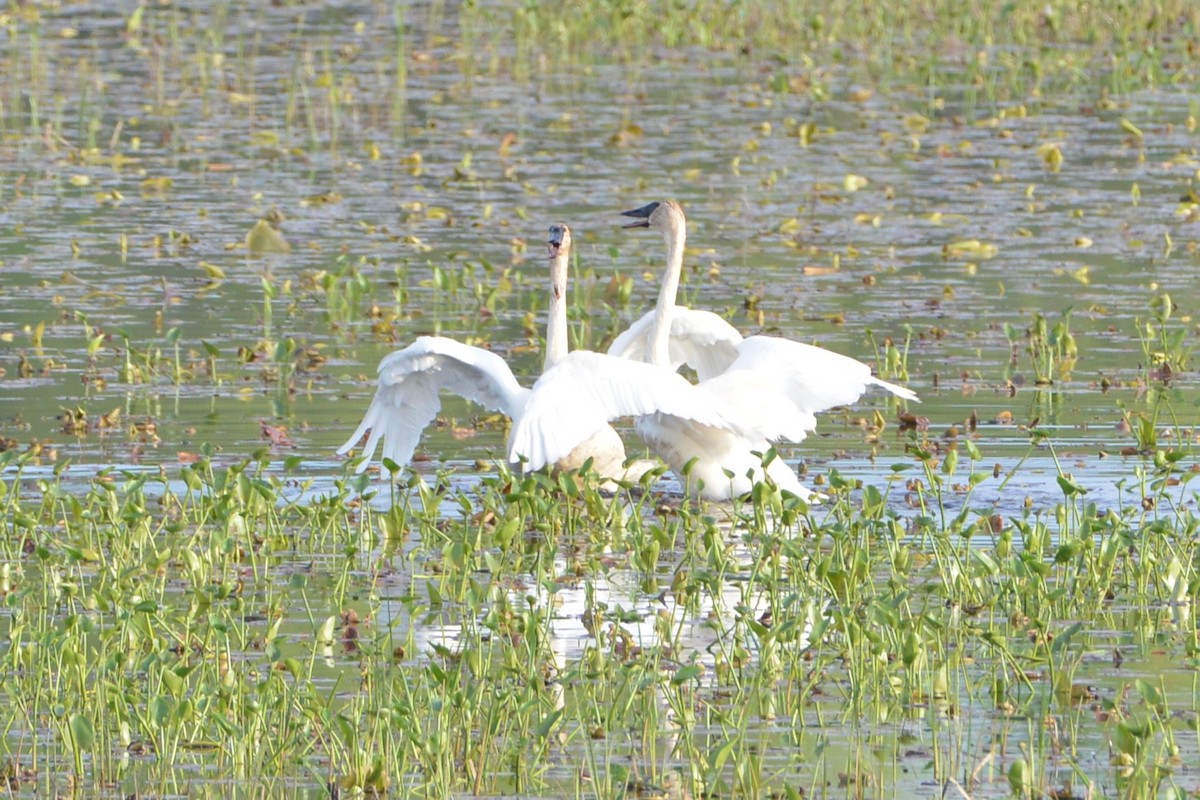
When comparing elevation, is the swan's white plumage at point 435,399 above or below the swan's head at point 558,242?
below

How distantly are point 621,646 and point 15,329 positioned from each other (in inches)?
254

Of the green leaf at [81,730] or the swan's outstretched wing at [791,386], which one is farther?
the swan's outstretched wing at [791,386]

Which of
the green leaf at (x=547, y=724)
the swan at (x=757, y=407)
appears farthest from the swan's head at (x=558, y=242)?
the green leaf at (x=547, y=724)

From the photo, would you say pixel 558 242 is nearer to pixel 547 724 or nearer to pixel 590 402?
pixel 590 402

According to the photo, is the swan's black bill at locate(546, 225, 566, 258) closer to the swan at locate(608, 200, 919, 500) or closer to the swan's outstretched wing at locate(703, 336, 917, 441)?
the swan at locate(608, 200, 919, 500)

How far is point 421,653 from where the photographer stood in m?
6.87

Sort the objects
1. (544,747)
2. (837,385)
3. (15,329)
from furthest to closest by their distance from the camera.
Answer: (15,329)
(837,385)
(544,747)

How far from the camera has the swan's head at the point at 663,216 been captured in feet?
34.5

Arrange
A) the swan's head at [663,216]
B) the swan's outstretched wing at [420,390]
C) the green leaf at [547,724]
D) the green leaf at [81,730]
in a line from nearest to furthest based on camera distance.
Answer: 1. the green leaf at [81,730]
2. the green leaf at [547,724]
3. the swan's outstretched wing at [420,390]
4. the swan's head at [663,216]

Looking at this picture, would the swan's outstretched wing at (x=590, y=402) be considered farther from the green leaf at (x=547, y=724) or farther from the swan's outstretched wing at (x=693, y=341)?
the green leaf at (x=547, y=724)

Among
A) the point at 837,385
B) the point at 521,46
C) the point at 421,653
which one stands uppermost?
the point at 521,46

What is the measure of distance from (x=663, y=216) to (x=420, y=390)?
183 centimetres

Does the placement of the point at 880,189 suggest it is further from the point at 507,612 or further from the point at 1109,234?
the point at 507,612

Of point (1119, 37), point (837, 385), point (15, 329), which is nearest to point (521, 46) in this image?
point (1119, 37)
